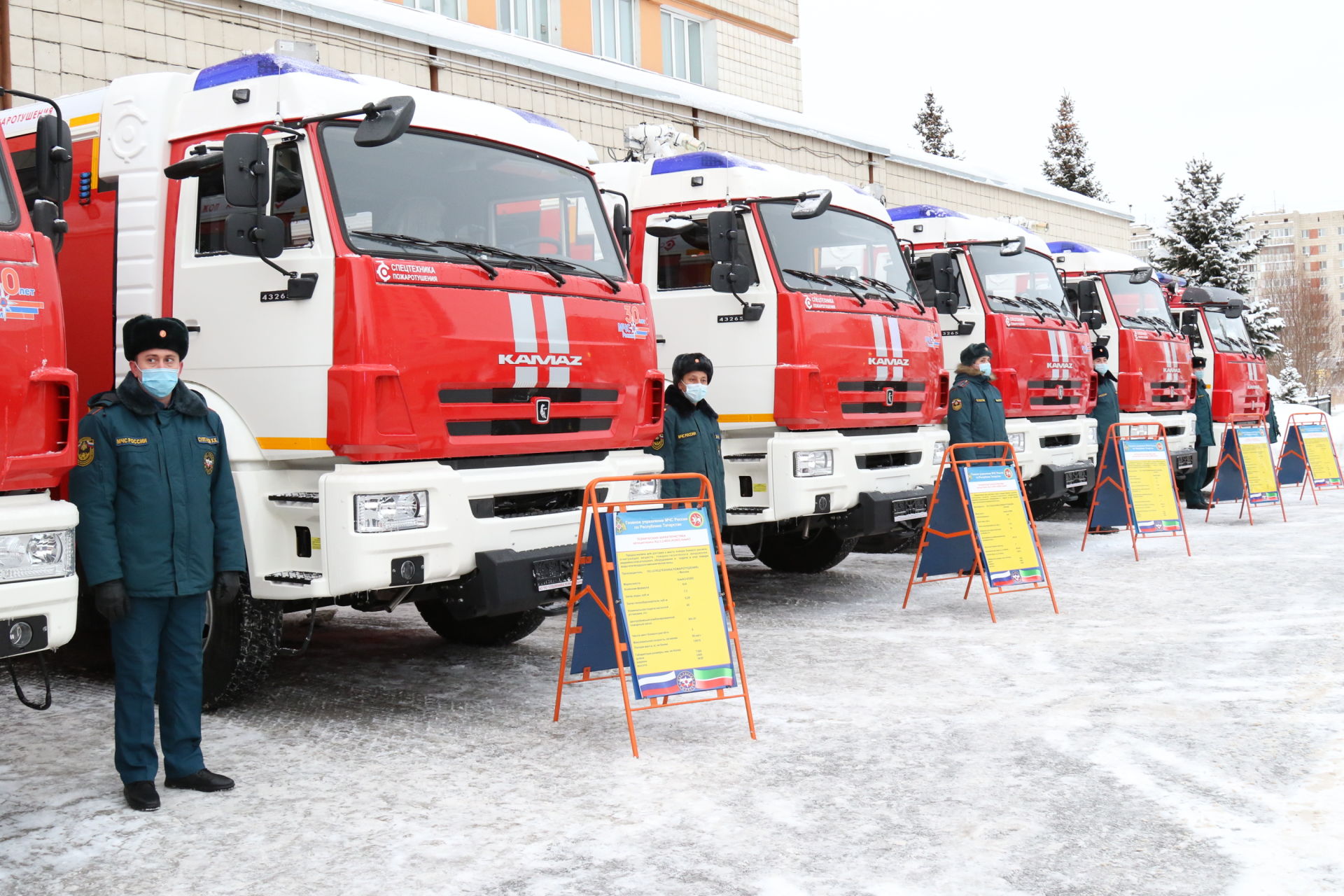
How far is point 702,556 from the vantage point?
236 inches

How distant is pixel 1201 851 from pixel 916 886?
3.24 ft

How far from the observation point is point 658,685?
5539mm

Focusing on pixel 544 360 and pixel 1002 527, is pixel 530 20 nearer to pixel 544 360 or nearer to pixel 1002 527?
pixel 1002 527

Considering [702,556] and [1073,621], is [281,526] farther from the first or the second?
[1073,621]

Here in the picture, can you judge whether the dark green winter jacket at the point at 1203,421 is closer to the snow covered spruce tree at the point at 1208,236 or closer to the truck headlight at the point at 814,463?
the truck headlight at the point at 814,463

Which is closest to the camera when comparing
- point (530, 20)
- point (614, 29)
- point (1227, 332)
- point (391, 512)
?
point (391, 512)

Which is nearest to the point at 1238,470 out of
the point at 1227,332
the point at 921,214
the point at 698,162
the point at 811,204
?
the point at 1227,332

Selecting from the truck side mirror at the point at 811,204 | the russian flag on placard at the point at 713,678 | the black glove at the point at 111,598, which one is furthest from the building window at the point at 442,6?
the black glove at the point at 111,598

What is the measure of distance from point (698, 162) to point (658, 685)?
4657 millimetres

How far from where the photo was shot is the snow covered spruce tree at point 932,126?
2101 inches

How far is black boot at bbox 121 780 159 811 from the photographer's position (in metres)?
4.72

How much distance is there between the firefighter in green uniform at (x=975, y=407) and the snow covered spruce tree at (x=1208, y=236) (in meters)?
29.5

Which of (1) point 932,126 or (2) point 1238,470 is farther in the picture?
(1) point 932,126

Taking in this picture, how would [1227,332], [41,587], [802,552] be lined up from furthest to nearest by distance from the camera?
[1227,332] < [802,552] < [41,587]
